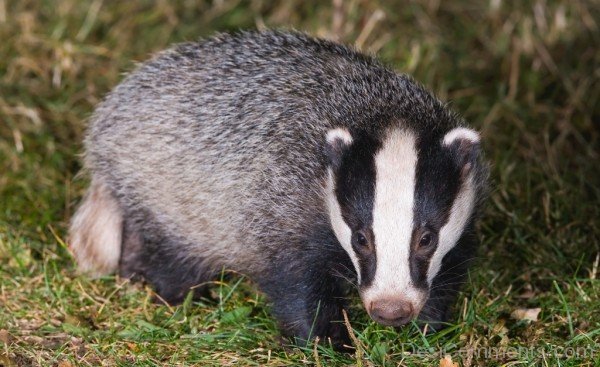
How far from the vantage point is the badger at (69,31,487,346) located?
449cm

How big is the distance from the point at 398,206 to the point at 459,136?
20.3 inches

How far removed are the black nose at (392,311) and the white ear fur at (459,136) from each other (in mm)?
789

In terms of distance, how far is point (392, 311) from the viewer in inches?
172

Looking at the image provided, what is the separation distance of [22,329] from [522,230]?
2.85 m

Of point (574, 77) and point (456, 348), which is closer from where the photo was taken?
point (456, 348)

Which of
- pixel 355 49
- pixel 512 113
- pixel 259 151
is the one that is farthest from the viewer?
pixel 512 113

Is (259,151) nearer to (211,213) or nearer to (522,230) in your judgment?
(211,213)

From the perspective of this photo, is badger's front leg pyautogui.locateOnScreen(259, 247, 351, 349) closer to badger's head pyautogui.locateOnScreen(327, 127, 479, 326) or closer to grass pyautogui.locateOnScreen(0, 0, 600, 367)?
grass pyautogui.locateOnScreen(0, 0, 600, 367)

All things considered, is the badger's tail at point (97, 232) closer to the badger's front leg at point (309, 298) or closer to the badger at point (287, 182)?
the badger at point (287, 182)

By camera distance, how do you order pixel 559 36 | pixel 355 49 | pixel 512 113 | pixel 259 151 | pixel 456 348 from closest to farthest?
pixel 456 348, pixel 259 151, pixel 355 49, pixel 512 113, pixel 559 36

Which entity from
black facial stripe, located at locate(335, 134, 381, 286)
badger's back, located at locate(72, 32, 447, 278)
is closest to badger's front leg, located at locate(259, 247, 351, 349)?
badger's back, located at locate(72, 32, 447, 278)

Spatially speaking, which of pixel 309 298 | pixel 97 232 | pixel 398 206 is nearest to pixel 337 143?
pixel 398 206

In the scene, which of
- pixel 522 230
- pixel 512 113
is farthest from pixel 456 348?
pixel 512 113

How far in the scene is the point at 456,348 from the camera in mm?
4871
